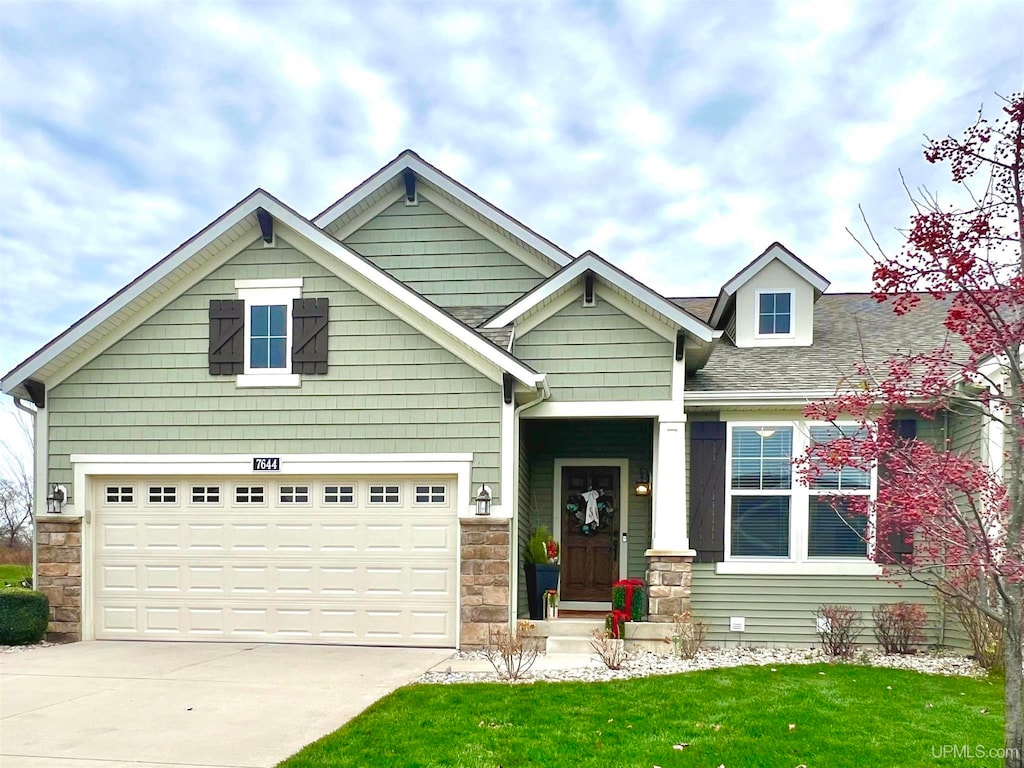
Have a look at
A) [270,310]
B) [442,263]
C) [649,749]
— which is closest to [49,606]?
[270,310]

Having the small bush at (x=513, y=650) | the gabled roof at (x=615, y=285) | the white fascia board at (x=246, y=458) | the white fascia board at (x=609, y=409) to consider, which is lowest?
the small bush at (x=513, y=650)

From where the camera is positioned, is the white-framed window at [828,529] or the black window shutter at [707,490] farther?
the black window shutter at [707,490]

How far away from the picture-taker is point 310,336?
30.3 ft

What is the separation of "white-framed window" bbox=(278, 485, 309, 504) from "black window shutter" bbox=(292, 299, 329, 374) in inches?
56.7

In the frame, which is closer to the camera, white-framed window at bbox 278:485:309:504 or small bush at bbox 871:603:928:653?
small bush at bbox 871:603:928:653

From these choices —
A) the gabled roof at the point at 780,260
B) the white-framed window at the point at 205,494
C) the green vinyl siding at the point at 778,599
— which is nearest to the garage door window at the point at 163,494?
the white-framed window at the point at 205,494

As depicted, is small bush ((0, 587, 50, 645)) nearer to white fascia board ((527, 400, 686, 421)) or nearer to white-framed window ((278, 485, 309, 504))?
white-framed window ((278, 485, 309, 504))

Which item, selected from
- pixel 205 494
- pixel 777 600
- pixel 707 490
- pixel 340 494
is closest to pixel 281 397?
pixel 340 494

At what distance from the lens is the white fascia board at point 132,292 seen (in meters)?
9.09

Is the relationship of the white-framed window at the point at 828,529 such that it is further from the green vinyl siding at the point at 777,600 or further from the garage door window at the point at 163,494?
the garage door window at the point at 163,494

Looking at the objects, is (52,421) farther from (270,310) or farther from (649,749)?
(649,749)

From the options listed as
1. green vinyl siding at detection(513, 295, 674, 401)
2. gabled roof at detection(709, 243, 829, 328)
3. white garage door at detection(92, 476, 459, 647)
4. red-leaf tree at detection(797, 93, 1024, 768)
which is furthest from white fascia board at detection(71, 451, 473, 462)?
red-leaf tree at detection(797, 93, 1024, 768)

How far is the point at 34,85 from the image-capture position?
39.4 feet

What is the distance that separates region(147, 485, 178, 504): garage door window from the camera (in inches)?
376
